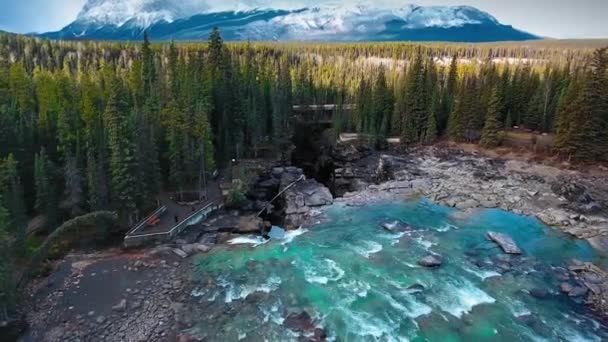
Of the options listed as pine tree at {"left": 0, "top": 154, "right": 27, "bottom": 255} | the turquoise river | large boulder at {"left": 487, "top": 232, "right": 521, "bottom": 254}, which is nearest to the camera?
the turquoise river

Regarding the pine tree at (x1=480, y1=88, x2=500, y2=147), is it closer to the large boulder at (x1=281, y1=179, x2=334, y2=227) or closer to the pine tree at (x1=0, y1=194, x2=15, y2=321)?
the large boulder at (x1=281, y1=179, x2=334, y2=227)

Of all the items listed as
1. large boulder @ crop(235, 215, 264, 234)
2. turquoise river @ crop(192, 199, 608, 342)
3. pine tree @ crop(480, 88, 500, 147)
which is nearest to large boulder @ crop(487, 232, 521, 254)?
turquoise river @ crop(192, 199, 608, 342)

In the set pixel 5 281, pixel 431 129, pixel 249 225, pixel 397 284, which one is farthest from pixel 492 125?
pixel 5 281

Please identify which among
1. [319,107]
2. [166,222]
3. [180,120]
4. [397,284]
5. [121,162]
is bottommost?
[397,284]

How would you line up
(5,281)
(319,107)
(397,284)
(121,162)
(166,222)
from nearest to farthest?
(5,281), (397,284), (121,162), (166,222), (319,107)

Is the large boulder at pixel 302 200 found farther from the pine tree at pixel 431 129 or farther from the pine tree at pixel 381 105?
the pine tree at pixel 381 105

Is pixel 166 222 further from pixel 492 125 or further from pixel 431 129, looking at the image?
pixel 492 125

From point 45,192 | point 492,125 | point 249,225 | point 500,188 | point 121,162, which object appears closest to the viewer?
point 45,192
